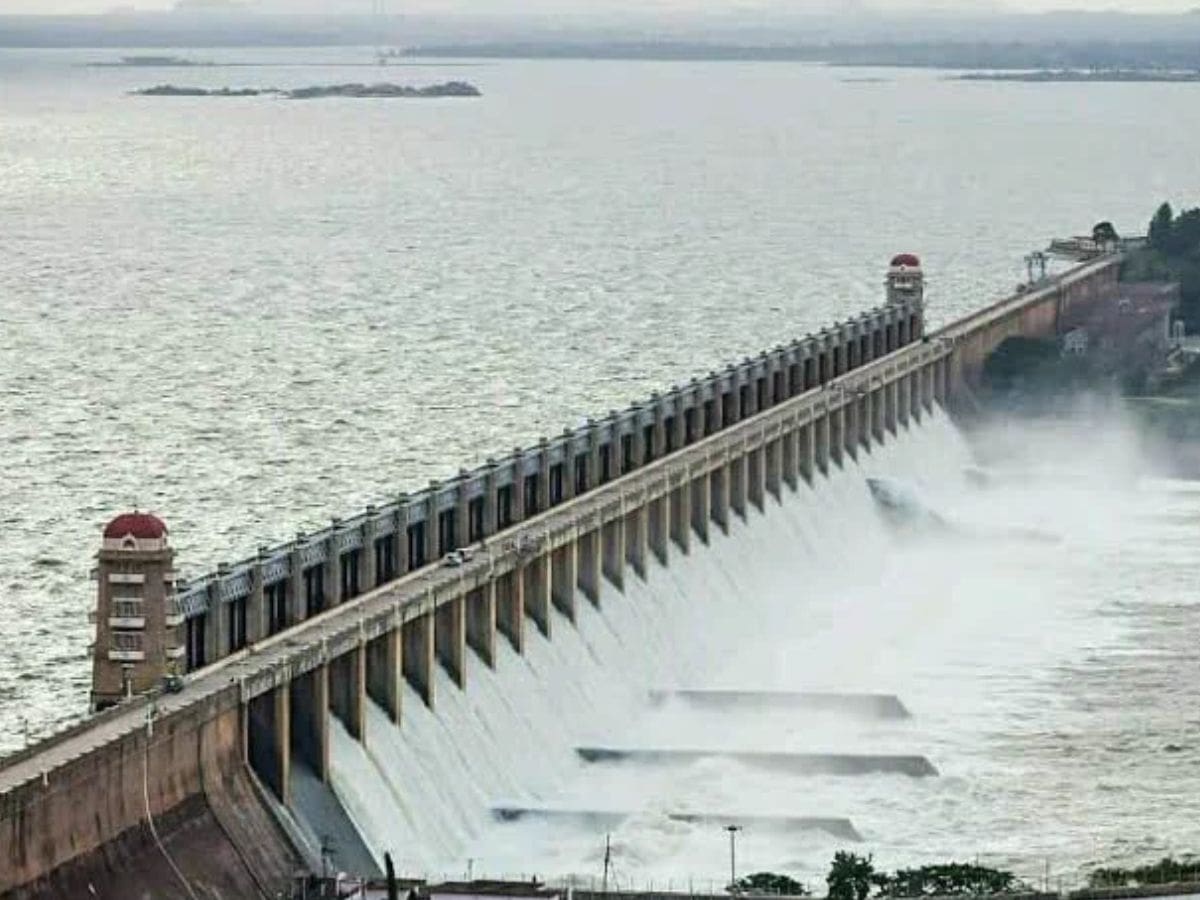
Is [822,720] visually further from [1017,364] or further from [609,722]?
[1017,364]

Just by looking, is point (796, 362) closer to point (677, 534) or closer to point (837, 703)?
point (677, 534)

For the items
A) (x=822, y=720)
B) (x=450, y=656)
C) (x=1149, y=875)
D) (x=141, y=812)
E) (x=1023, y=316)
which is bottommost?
(x=1149, y=875)

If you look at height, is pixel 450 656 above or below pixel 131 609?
below

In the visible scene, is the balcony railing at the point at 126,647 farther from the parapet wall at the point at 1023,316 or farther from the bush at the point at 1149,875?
the parapet wall at the point at 1023,316

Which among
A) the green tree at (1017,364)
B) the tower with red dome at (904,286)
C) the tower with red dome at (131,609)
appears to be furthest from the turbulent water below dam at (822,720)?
the green tree at (1017,364)

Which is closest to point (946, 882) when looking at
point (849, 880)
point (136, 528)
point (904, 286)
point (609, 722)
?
Answer: point (849, 880)

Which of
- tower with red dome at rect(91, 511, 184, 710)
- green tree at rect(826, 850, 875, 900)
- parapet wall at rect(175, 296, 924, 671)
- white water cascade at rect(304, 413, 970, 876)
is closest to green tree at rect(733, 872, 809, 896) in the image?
green tree at rect(826, 850, 875, 900)
